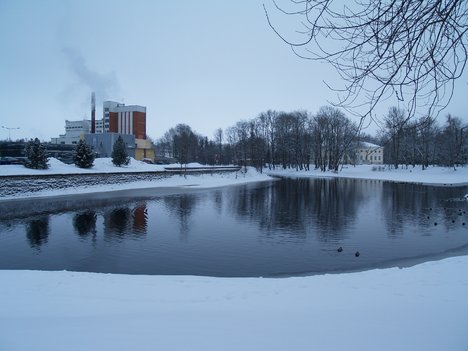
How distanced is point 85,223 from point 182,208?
686 cm

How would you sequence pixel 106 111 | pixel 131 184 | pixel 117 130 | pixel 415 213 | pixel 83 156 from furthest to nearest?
pixel 106 111
pixel 117 130
pixel 83 156
pixel 131 184
pixel 415 213

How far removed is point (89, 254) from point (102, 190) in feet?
80.3

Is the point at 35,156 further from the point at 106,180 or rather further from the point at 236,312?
the point at 236,312

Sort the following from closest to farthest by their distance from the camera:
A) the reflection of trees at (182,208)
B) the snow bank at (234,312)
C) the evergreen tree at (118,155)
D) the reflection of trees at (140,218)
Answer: the snow bank at (234,312) → the reflection of trees at (140,218) → the reflection of trees at (182,208) → the evergreen tree at (118,155)

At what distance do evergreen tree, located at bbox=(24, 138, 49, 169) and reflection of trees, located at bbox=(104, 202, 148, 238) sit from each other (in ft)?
46.9

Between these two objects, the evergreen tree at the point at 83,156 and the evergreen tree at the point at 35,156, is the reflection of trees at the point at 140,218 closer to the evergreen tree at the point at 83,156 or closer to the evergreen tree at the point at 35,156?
the evergreen tree at the point at 35,156

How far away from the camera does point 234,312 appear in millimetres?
5926

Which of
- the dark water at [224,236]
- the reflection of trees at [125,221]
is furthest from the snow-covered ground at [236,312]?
the reflection of trees at [125,221]

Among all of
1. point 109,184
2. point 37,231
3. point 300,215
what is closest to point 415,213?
point 300,215

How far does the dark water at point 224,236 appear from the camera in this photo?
11.3 m

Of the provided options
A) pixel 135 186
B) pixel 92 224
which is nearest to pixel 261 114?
pixel 135 186

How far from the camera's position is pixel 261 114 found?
98.1 m

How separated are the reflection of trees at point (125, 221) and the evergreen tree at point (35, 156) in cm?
1429

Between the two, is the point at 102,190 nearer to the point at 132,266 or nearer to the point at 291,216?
the point at 291,216
